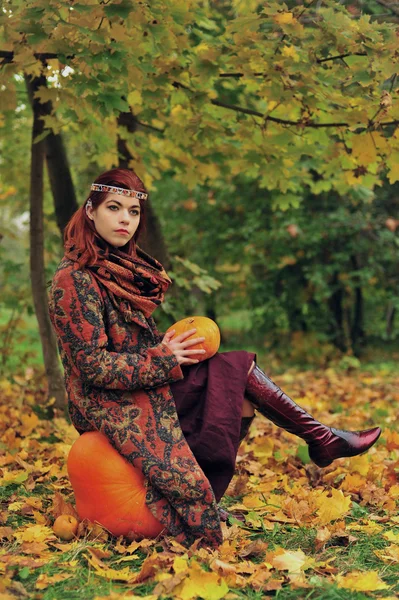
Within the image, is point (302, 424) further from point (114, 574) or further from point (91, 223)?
point (91, 223)

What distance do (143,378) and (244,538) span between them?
0.76 metres

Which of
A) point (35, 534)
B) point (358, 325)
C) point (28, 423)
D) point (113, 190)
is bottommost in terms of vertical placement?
point (28, 423)

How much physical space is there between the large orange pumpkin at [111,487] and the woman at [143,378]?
4cm

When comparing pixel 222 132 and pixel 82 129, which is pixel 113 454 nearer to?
pixel 222 132

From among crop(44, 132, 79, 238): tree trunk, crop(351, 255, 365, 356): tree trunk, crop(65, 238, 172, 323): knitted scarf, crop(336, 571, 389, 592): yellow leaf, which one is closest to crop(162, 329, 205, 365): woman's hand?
crop(65, 238, 172, 323): knitted scarf

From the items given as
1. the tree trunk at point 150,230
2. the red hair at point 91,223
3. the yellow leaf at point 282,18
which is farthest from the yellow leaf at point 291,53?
the tree trunk at point 150,230

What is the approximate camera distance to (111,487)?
8.66 feet

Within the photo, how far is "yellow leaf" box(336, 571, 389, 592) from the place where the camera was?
2204 mm

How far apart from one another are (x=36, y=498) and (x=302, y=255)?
681cm

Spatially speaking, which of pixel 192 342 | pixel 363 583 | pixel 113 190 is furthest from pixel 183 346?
pixel 363 583

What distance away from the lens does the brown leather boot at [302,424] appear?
2850mm

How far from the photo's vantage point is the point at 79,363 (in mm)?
2586

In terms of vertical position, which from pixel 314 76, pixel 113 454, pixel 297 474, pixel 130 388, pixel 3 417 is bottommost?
pixel 3 417

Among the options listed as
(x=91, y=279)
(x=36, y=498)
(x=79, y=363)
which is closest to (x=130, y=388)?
(x=79, y=363)
